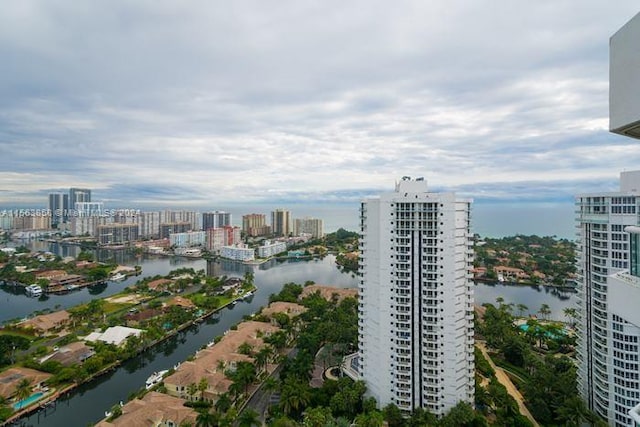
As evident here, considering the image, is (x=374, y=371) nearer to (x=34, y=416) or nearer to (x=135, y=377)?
(x=135, y=377)

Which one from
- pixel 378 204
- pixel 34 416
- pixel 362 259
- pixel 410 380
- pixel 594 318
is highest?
pixel 378 204

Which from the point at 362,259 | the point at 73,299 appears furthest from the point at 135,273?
the point at 362,259

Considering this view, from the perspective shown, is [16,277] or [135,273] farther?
[135,273]

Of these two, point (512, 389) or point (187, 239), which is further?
point (187, 239)

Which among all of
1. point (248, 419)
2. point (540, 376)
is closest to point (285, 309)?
point (248, 419)

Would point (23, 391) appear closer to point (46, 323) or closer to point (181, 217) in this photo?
point (46, 323)

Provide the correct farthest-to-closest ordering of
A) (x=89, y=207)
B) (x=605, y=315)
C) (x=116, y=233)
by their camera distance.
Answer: (x=89, y=207) < (x=116, y=233) < (x=605, y=315)
